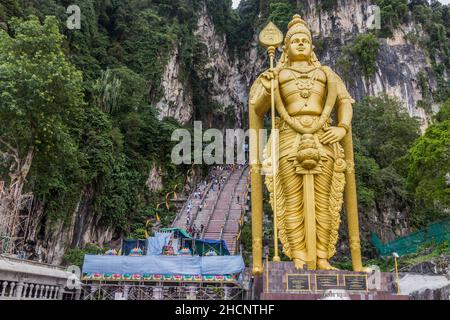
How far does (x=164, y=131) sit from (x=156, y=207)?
3.74 metres

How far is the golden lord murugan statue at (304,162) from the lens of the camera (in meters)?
5.87

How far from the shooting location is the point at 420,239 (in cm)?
1204

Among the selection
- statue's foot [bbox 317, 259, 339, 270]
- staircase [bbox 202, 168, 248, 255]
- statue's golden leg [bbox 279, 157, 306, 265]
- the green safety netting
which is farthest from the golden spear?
the green safety netting

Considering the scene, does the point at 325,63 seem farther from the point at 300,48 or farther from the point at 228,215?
the point at 300,48

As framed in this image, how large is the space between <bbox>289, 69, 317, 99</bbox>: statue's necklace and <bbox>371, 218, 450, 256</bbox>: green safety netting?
7151mm

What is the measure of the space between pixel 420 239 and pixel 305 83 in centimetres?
799

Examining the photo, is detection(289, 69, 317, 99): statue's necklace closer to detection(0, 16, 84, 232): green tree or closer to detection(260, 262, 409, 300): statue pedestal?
detection(260, 262, 409, 300): statue pedestal

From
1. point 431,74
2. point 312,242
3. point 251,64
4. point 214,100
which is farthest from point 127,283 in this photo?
point 251,64

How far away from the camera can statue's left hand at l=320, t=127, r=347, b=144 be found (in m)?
6.05

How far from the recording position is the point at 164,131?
19062 mm

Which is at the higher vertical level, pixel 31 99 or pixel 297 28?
pixel 297 28

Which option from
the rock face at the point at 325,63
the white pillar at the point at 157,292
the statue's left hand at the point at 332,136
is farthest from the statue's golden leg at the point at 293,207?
the rock face at the point at 325,63

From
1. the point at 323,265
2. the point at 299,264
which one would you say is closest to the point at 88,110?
the point at 299,264
